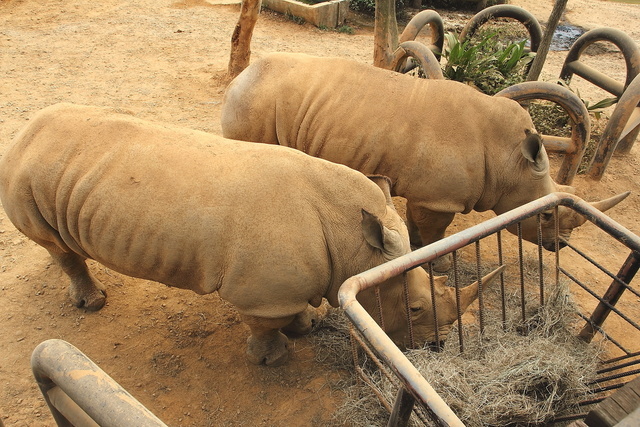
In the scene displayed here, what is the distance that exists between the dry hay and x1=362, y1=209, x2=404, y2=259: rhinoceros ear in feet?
2.44

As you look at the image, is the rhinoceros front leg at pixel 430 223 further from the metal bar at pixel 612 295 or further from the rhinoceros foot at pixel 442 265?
the metal bar at pixel 612 295

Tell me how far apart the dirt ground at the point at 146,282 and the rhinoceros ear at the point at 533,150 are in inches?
68.5

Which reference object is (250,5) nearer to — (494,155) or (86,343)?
(494,155)

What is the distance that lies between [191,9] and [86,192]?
11.1 metres

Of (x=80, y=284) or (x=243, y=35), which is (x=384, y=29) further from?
(x=80, y=284)

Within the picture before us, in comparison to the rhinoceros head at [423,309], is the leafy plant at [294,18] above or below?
below

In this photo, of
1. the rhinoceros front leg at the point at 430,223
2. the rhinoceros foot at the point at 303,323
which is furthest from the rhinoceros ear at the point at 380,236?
the rhinoceros front leg at the point at 430,223

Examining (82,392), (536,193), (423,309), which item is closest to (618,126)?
(536,193)

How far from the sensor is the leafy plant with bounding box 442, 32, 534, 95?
783cm

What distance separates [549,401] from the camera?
335 cm

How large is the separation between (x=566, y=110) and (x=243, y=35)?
5.87 m

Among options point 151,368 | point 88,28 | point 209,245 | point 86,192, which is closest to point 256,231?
point 209,245

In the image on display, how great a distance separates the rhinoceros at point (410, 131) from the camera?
484 centimetres

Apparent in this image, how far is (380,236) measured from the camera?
3.54 meters
